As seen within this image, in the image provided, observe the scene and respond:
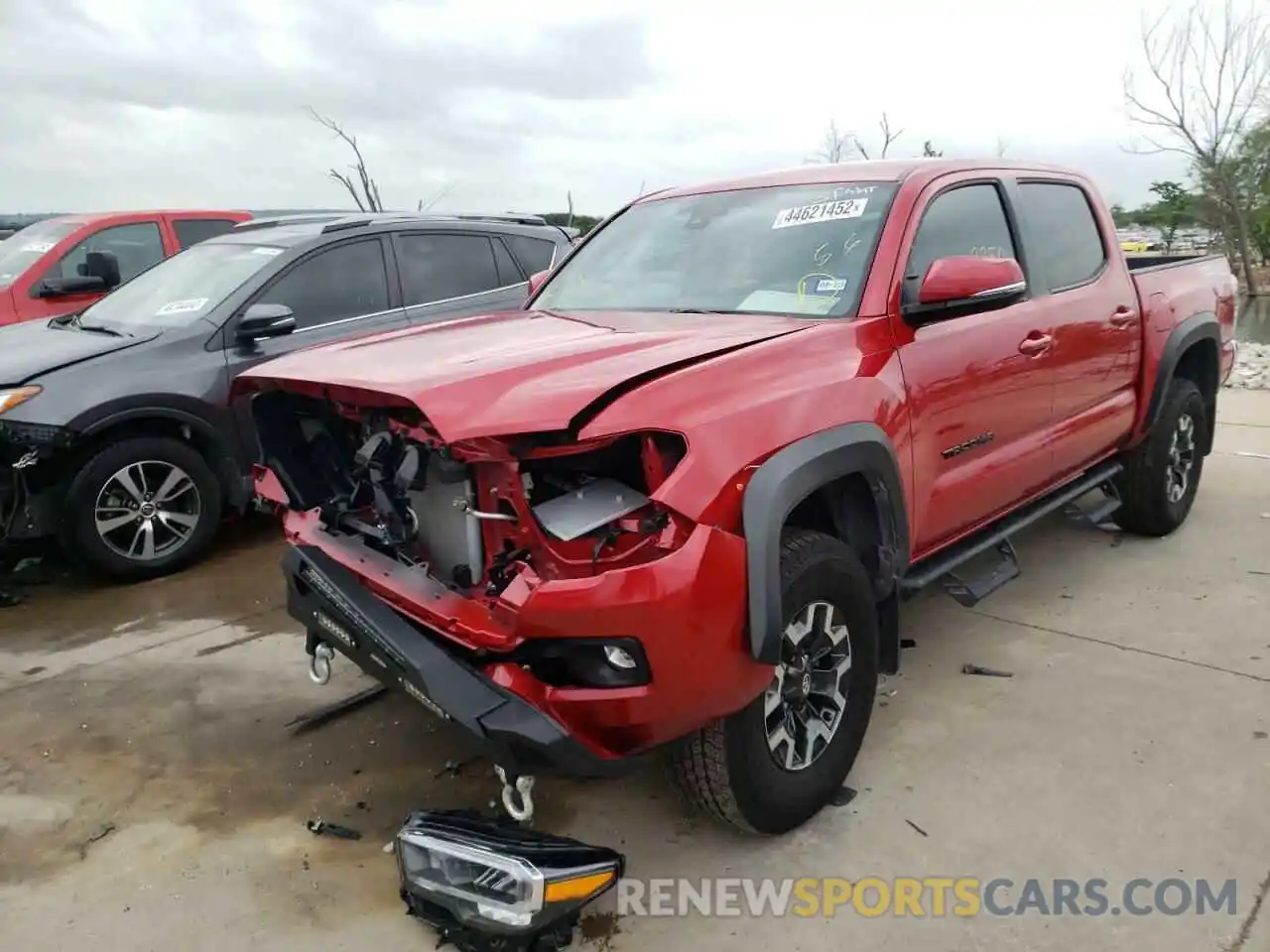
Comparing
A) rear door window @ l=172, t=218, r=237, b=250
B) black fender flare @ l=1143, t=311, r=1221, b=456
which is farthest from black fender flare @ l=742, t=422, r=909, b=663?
rear door window @ l=172, t=218, r=237, b=250

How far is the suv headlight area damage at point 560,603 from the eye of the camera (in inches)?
87.4

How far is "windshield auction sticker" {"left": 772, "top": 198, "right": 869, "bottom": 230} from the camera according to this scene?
333cm

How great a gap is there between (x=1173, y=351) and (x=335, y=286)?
175 inches

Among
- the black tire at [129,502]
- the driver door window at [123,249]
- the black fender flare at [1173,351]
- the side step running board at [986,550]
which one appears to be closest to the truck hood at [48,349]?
the black tire at [129,502]

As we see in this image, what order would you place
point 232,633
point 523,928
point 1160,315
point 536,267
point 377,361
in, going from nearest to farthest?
point 523,928 → point 377,361 → point 232,633 → point 1160,315 → point 536,267

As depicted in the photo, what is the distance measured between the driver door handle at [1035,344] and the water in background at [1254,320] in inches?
531

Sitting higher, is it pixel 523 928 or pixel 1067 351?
pixel 1067 351

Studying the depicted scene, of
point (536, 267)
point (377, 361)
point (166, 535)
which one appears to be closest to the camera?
point (377, 361)

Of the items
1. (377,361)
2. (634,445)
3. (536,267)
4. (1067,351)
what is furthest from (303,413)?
(536,267)

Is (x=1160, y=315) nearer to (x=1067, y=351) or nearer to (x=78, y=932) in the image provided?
(x=1067, y=351)

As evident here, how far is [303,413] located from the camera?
3139mm

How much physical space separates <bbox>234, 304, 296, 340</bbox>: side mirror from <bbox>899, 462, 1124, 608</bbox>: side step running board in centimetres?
327

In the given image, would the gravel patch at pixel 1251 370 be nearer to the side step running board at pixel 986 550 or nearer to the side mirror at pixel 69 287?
the side step running board at pixel 986 550

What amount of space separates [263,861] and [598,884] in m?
1.03
